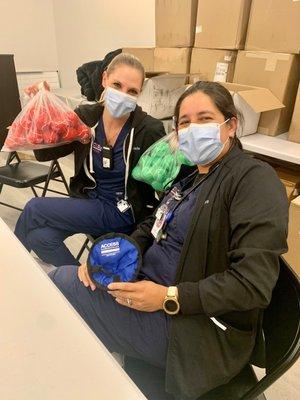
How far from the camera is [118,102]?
61.6 inches

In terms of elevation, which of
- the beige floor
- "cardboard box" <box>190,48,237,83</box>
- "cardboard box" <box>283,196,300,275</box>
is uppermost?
"cardboard box" <box>190,48,237,83</box>

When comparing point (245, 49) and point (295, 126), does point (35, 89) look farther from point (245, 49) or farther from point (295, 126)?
point (295, 126)

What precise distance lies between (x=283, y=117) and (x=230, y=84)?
413 millimetres

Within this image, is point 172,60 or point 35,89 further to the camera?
point 172,60

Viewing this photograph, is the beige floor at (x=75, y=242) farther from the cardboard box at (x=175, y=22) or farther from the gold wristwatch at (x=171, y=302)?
the cardboard box at (x=175, y=22)

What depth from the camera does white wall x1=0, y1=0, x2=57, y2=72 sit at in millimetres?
4113

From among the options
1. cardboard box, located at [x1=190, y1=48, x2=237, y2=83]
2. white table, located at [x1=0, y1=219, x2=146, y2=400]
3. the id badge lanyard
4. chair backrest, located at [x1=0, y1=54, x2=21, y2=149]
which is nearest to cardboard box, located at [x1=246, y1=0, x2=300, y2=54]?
cardboard box, located at [x1=190, y1=48, x2=237, y2=83]

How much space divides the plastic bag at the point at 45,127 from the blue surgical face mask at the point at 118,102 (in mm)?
181

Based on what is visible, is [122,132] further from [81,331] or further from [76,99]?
[76,99]

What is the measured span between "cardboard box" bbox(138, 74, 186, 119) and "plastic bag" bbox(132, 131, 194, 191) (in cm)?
75

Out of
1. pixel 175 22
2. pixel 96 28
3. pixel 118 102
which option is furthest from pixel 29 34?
pixel 118 102

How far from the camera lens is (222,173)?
956mm

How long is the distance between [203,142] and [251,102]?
92 cm

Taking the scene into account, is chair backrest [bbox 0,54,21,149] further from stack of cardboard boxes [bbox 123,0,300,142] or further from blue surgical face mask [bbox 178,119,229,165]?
blue surgical face mask [bbox 178,119,229,165]
